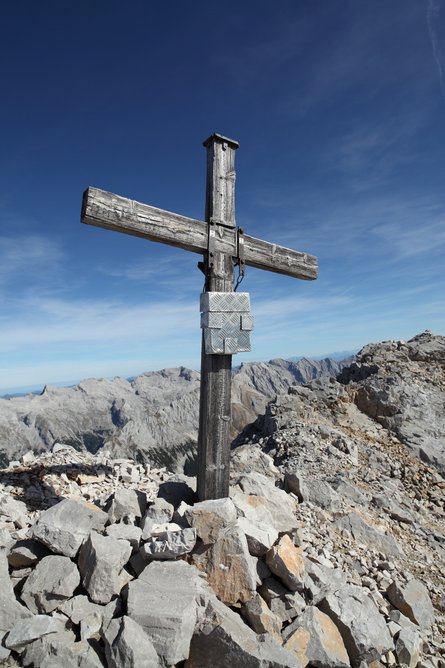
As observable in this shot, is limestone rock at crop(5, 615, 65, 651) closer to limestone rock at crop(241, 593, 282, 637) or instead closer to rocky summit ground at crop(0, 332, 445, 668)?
rocky summit ground at crop(0, 332, 445, 668)

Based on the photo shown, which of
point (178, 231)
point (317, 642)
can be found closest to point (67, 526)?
point (317, 642)

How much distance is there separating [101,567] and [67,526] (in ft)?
3.05

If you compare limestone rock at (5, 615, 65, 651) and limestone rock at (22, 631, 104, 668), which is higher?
limestone rock at (5, 615, 65, 651)

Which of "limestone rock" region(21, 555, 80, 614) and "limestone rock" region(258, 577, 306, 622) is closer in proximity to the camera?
"limestone rock" region(21, 555, 80, 614)

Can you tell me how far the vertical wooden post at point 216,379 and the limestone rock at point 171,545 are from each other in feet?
4.68

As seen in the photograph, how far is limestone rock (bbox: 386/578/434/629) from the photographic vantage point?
22.0 feet

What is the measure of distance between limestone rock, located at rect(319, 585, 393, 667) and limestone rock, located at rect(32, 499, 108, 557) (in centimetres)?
378

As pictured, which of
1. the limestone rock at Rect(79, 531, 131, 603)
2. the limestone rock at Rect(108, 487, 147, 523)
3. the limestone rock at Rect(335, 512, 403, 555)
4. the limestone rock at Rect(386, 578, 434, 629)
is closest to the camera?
the limestone rock at Rect(79, 531, 131, 603)

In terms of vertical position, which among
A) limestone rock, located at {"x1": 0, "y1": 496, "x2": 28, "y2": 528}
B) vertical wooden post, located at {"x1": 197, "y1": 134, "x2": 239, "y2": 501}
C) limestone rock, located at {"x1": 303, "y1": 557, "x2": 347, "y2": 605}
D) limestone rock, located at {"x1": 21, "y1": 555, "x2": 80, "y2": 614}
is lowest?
limestone rock, located at {"x1": 303, "y1": 557, "x2": 347, "y2": 605}

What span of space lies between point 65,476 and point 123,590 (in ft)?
14.7

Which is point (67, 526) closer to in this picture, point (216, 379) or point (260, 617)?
point (260, 617)

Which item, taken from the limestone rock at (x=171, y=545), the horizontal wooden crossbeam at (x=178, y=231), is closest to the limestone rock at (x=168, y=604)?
the limestone rock at (x=171, y=545)

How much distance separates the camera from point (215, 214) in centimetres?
721

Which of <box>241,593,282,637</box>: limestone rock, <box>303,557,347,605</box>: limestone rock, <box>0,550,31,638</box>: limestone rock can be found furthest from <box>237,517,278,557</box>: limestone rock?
<box>0,550,31,638</box>: limestone rock
